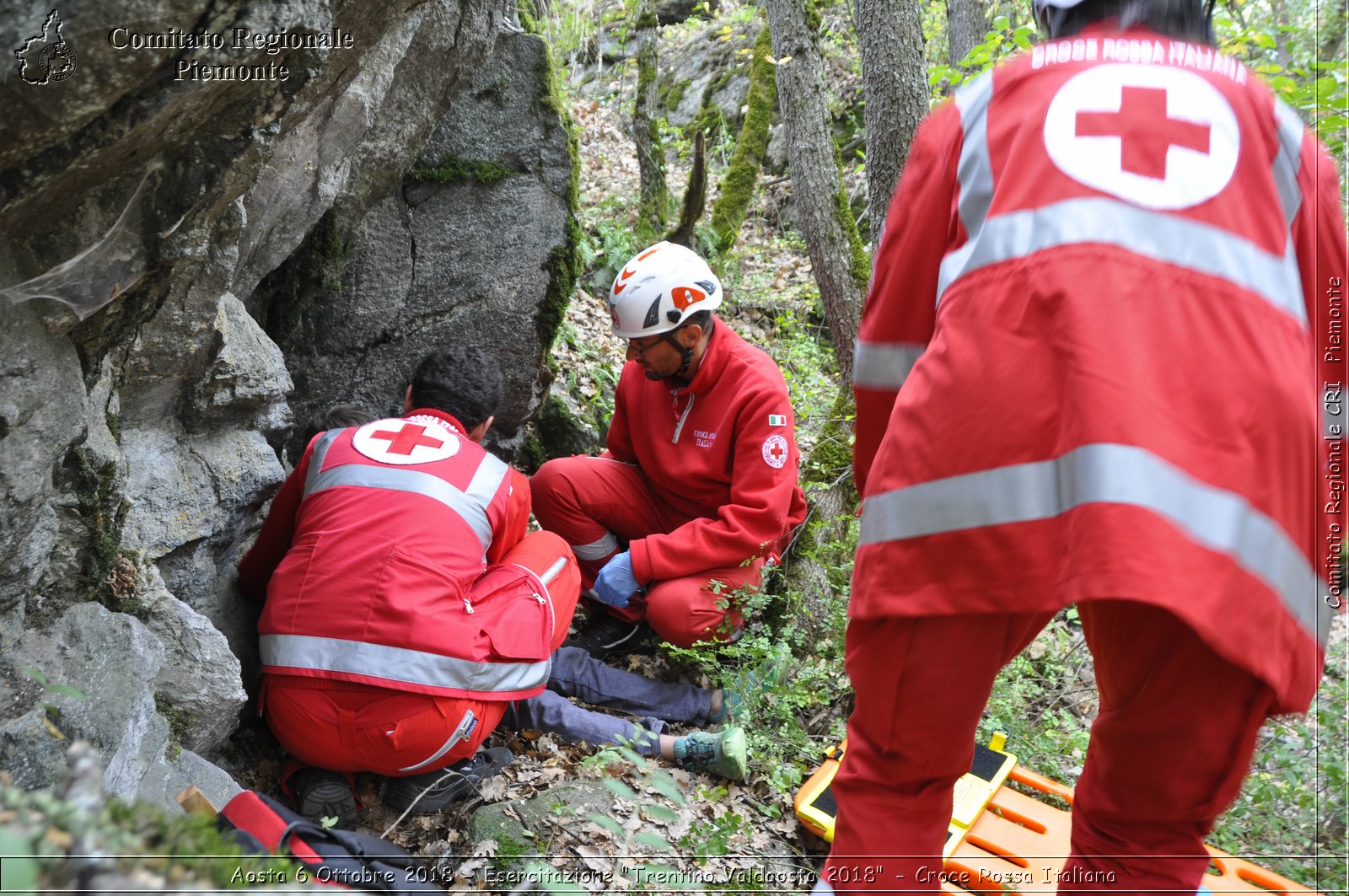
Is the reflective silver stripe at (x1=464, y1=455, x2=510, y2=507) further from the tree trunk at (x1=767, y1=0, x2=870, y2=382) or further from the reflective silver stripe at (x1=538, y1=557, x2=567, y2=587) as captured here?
the tree trunk at (x1=767, y1=0, x2=870, y2=382)

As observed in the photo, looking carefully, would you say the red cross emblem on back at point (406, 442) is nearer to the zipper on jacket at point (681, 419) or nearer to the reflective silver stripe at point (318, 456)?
the reflective silver stripe at point (318, 456)

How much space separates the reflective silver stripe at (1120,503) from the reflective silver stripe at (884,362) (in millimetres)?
426

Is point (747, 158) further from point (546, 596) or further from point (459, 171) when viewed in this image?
point (546, 596)

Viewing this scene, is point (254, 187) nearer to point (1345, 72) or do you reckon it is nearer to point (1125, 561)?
point (1125, 561)

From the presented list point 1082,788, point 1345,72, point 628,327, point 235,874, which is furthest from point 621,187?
point 235,874

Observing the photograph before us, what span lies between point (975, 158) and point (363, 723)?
2.76m

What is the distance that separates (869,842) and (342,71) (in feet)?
10.2

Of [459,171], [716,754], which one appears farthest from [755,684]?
[459,171]

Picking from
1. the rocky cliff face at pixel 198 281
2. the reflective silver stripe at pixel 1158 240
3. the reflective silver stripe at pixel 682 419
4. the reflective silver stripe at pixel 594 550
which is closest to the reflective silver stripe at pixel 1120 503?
the reflective silver stripe at pixel 1158 240

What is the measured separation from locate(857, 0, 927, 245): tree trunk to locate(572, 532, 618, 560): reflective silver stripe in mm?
2360

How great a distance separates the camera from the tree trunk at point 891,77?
200 inches

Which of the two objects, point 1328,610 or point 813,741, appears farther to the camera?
point 813,741

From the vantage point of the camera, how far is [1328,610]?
206 centimetres

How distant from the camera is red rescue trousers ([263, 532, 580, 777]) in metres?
3.29
